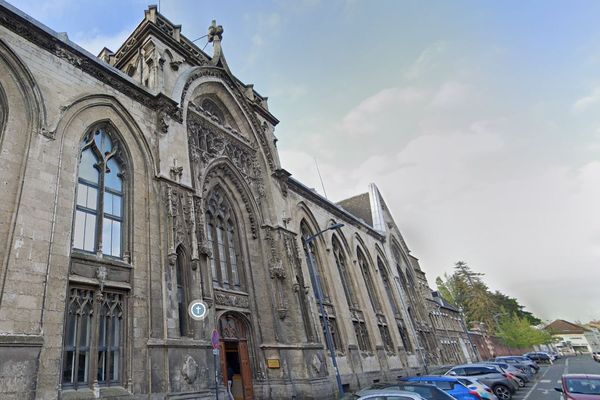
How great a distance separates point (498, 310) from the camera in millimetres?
75250

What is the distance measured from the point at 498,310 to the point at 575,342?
58993 millimetres

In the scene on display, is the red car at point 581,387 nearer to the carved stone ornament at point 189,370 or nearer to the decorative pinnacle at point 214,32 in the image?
the carved stone ornament at point 189,370

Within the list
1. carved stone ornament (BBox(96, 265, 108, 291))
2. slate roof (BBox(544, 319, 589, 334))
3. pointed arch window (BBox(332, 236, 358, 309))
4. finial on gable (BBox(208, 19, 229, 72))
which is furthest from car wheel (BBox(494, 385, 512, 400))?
slate roof (BBox(544, 319, 589, 334))

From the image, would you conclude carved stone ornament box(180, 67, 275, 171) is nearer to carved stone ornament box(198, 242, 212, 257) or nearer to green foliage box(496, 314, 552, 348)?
carved stone ornament box(198, 242, 212, 257)

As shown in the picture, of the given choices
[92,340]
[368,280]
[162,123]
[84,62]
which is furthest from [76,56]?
[368,280]

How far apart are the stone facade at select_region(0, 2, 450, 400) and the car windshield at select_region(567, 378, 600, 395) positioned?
8671mm

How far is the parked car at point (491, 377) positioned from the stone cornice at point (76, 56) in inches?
677

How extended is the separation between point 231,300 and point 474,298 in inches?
2761

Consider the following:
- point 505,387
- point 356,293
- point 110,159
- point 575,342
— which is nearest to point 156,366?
point 110,159

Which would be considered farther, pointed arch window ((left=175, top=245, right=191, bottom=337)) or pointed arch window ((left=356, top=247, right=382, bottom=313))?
pointed arch window ((left=356, top=247, right=382, bottom=313))

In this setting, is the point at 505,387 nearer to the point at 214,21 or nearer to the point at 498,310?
the point at 214,21

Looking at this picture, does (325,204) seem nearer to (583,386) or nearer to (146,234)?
(146,234)

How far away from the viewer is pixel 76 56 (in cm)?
1241

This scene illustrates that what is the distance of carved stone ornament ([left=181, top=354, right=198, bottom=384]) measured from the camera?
34.6 feet
